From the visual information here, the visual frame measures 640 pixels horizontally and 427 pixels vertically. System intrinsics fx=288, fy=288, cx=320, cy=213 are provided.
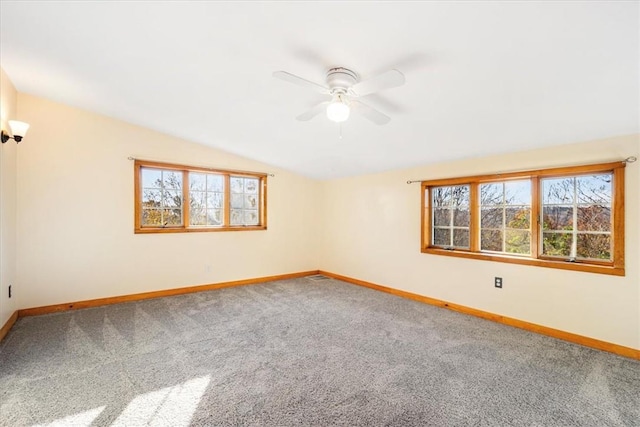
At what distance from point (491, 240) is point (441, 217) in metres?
0.72

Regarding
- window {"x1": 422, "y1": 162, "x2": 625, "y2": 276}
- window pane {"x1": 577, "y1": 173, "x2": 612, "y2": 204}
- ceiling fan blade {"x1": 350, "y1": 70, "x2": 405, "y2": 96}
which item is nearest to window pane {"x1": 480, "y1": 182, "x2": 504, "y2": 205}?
window {"x1": 422, "y1": 162, "x2": 625, "y2": 276}

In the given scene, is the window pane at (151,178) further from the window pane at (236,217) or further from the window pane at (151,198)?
the window pane at (236,217)

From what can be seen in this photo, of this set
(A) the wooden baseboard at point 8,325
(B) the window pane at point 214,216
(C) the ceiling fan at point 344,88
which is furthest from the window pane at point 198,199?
(C) the ceiling fan at point 344,88

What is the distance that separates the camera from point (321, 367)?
2.31m

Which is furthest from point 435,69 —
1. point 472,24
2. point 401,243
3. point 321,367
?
point 401,243

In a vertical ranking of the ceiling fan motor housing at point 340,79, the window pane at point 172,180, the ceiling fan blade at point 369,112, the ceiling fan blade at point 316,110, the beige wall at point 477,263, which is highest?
the ceiling fan motor housing at point 340,79

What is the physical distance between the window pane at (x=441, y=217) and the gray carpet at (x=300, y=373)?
1.31m

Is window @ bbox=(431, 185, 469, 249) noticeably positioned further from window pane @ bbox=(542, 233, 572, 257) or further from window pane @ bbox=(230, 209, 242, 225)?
window pane @ bbox=(230, 209, 242, 225)

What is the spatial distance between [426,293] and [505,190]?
1700 millimetres

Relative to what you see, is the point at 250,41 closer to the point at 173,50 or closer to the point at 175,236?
the point at 173,50

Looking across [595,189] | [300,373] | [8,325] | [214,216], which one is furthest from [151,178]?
[595,189]

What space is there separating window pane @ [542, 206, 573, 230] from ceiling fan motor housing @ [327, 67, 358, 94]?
2596 mm

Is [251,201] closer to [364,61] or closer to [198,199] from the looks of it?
[198,199]

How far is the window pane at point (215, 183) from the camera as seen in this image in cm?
474
